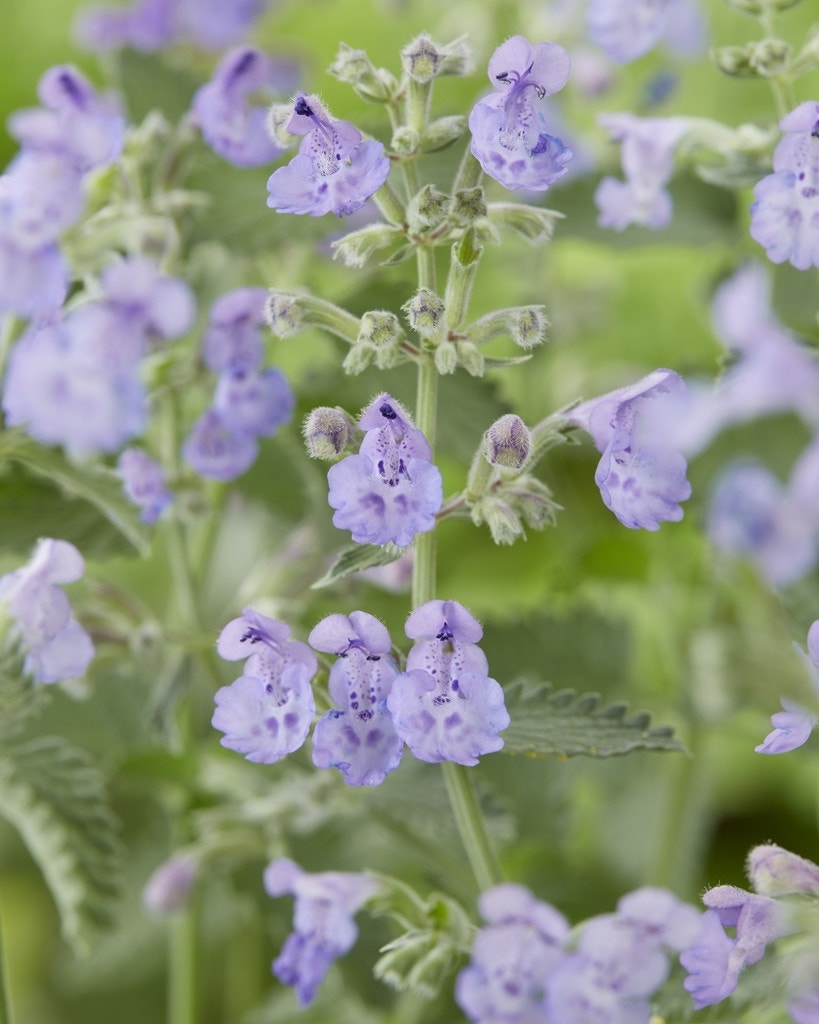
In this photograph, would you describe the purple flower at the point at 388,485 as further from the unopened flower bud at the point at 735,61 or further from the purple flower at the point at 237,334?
the unopened flower bud at the point at 735,61

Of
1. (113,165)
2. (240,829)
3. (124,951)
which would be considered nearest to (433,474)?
(113,165)

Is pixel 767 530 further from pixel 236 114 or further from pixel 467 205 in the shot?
pixel 236 114

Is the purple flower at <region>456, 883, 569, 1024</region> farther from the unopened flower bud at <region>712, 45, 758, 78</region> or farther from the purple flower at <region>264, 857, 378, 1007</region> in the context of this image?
the unopened flower bud at <region>712, 45, 758, 78</region>

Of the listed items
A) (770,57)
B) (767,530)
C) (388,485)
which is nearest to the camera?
(767,530)

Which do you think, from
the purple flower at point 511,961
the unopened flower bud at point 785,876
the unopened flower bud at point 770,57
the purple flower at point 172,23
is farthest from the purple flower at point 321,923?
the purple flower at point 172,23

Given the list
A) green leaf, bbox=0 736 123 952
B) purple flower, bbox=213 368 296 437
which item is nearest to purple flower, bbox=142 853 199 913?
green leaf, bbox=0 736 123 952

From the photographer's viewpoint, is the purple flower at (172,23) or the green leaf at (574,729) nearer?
→ the green leaf at (574,729)

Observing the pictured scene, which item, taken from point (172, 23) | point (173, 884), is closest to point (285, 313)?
point (173, 884)
